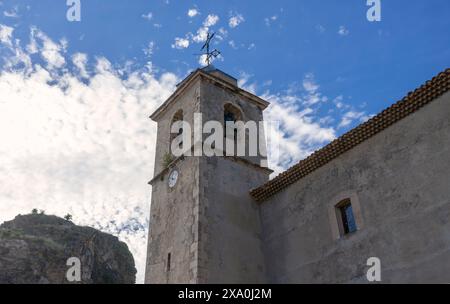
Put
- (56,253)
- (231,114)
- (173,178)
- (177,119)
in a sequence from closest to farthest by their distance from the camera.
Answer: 1. (173,178)
2. (231,114)
3. (177,119)
4. (56,253)

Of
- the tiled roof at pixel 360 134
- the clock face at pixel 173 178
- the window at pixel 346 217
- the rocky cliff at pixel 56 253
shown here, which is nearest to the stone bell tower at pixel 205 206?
the clock face at pixel 173 178

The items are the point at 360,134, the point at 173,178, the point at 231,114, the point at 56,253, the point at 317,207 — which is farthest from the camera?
the point at 56,253

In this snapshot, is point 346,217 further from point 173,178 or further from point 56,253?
point 56,253

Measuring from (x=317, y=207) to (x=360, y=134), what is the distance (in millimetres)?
2254

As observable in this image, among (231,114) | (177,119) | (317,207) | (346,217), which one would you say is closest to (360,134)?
(346,217)

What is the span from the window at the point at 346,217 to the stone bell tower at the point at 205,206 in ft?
9.58

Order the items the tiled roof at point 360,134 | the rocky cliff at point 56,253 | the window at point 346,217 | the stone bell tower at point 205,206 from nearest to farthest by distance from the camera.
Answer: the tiled roof at point 360,134 < the window at point 346,217 < the stone bell tower at point 205,206 < the rocky cliff at point 56,253

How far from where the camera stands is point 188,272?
10.9m

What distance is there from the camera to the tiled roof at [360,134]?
356 inches

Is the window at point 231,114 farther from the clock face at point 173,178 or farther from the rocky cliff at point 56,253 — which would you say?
the rocky cliff at point 56,253

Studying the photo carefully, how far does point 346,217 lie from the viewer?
34.2 feet

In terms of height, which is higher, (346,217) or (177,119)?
(177,119)
